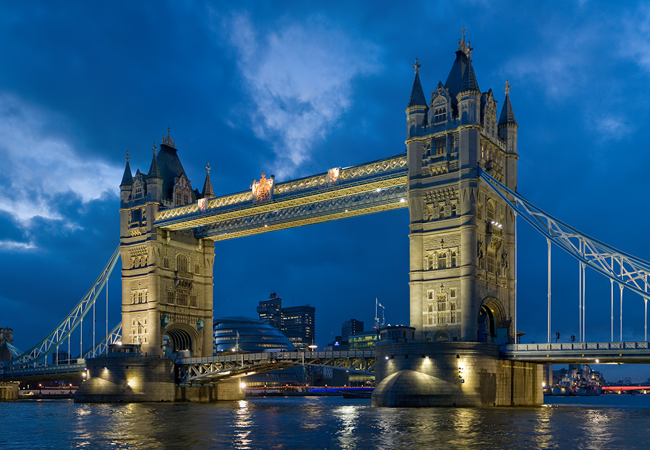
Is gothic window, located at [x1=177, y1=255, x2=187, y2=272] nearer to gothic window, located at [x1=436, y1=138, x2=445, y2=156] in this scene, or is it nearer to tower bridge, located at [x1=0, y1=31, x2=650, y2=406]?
tower bridge, located at [x1=0, y1=31, x2=650, y2=406]

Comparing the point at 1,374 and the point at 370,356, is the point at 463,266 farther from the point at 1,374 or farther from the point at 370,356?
the point at 1,374

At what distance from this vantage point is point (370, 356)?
65688 mm

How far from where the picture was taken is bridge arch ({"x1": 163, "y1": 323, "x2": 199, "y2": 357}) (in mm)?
90000

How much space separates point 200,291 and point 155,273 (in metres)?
7.90

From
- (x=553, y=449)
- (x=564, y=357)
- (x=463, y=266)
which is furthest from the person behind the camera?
(x=463, y=266)

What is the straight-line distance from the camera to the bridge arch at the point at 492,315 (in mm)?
64125

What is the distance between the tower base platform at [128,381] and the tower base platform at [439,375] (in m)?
30.2

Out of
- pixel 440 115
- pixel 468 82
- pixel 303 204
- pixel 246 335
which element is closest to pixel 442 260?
pixel 440 115

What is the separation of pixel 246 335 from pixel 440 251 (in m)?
121

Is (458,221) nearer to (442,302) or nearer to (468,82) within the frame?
(442,302)

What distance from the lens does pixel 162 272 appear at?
8662 centimetres

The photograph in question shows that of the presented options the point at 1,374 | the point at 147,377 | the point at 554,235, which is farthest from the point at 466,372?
the point at 1,374

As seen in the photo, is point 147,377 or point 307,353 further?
point 147,377

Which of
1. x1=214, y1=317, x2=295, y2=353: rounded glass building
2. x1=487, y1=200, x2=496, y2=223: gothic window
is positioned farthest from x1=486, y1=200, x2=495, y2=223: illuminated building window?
x1=214, y1=317, x2=295, y2=353: rounded glass building
